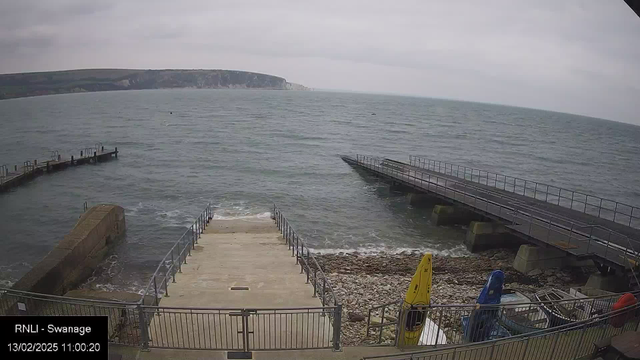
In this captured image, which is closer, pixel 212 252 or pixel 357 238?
pixel 212 252

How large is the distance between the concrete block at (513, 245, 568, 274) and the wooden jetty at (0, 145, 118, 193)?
39.6 meters

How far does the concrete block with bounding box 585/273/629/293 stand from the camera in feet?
53.3

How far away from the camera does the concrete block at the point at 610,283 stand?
1623cm

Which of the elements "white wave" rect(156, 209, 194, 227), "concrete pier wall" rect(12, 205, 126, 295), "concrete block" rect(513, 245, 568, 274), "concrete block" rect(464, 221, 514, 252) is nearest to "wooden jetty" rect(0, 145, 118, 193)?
"white wave" rect(156, 209, 194, 227)

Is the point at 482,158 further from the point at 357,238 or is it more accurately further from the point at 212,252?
the point at 212,252

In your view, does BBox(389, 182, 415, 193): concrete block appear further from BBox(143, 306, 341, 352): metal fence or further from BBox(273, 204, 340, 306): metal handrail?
BBox(143, 306, 341, 352): metal fence

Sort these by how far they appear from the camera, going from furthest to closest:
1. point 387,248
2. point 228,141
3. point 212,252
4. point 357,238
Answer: point 228,141
point 357,238
point 387,248
point 212,252

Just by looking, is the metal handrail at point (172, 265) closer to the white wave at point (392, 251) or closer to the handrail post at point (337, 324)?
the handrail post at point (337, 324)

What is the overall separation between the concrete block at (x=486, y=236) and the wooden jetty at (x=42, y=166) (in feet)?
123

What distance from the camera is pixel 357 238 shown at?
25344 mm

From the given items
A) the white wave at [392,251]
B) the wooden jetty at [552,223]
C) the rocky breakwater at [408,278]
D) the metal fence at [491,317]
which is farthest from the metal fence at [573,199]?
the metal fence at [491,317]

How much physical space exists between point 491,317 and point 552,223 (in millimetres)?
13885

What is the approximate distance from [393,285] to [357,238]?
7972mm

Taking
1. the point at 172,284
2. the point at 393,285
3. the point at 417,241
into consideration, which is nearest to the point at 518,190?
the point at 417,241
